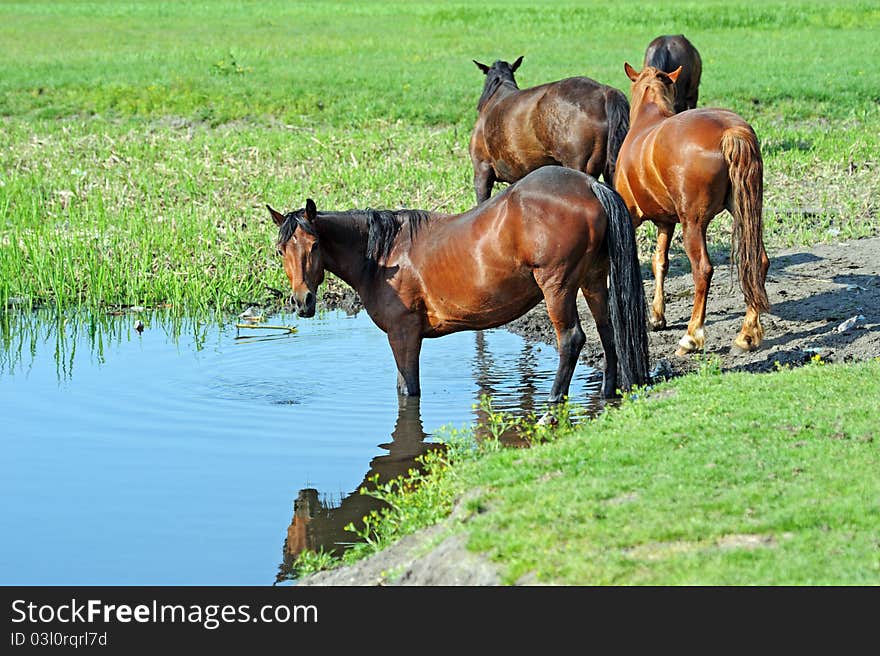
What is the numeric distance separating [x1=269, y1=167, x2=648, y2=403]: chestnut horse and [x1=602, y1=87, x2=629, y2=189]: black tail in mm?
3352

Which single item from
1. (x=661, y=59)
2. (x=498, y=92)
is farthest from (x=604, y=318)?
(x=661, y=59)

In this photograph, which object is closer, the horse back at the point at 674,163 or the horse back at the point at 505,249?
the horse back at the point at 505,249

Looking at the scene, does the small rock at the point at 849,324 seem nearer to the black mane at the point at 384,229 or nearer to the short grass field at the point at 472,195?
the short grass field at the point at 472,195

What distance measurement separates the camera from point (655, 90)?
34.5 ft

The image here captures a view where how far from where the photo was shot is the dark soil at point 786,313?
9.28m

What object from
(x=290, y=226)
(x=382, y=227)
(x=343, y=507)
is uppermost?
(x=290, y=226)

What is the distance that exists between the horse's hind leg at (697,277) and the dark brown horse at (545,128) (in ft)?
6.76

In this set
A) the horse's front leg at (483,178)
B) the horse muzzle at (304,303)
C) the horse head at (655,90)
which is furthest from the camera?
the horse's front leg at (483,178)

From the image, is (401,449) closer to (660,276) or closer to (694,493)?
(694,493)

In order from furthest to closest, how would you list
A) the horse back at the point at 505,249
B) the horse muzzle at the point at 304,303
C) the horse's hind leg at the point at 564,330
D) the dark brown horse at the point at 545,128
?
the dark brown horse at the point at 545,128 → the horse muzzle at the point at 304,303 → the horse's hind leg at the point at 564,330 → the horse back at the point at 505,249

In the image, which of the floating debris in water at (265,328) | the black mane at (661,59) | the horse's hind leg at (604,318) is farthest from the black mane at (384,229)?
the black mane at (661,59)

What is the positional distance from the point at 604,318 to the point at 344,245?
1813mm
